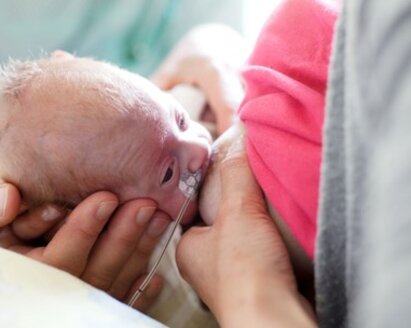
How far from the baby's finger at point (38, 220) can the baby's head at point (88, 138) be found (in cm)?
1

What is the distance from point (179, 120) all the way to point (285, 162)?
234 millimetres

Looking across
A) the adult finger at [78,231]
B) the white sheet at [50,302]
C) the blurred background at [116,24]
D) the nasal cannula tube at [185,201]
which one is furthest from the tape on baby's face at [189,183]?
the blurred background at [116,24]

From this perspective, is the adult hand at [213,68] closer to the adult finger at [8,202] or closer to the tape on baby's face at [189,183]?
the tape on baby's face at [189,183]

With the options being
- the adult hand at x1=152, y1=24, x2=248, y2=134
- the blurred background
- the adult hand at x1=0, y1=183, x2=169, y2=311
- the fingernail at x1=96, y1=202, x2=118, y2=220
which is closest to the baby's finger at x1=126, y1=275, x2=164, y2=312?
the adult hand at x1=0, y1=183, x2=169, y2=311

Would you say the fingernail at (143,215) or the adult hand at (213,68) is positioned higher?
the adult hand at (213,68)

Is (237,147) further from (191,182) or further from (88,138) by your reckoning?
(88,138)

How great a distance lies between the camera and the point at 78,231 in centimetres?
77

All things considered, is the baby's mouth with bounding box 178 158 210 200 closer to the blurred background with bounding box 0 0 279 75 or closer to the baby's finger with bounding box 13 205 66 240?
the baby's finger with bounding box 13 205 66 240

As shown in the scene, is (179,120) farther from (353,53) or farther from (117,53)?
(117,53)

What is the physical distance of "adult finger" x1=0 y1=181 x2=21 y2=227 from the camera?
776mm

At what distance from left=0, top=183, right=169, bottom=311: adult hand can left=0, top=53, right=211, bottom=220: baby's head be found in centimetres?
3

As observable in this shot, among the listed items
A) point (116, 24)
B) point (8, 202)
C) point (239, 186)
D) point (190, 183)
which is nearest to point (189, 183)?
point (190, 183)

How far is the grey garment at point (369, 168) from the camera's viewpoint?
0.38 metres

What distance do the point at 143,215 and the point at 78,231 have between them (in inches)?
3.2
